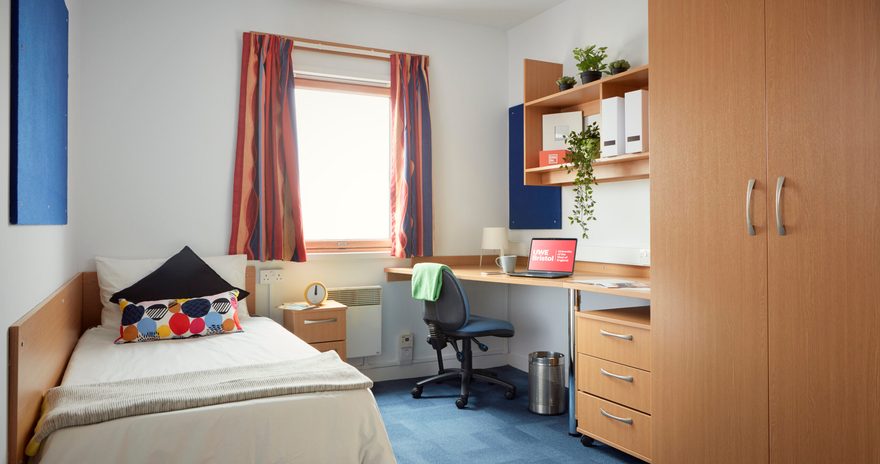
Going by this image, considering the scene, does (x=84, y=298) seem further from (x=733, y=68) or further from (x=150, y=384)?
(x=733, y=68)

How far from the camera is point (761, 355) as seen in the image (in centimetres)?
209

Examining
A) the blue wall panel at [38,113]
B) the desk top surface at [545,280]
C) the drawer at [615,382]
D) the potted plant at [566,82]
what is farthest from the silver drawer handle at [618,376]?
the blue wall panel at [38,113]

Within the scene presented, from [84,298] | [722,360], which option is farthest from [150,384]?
[722,360]

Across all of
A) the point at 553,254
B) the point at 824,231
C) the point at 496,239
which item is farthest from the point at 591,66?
the point at 824,231

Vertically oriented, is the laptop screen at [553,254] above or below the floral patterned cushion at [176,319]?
above

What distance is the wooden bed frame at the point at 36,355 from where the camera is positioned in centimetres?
164

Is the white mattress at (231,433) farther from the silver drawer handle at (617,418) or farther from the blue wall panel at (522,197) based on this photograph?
the blue wall panel at (522,197)

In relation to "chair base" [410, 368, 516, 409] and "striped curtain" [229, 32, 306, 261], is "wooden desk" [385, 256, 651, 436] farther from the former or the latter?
"striped curtain" [229, 32, 306, 261]

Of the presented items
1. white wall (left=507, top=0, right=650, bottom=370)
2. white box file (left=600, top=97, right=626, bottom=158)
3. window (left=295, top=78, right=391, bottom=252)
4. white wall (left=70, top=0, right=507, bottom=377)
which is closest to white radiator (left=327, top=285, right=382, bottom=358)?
white wall (left=70, top=0, right=507, bottom=377)

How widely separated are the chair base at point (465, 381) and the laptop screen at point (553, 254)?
76cm

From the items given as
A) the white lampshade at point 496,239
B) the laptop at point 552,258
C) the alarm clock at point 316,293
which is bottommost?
the alarm clock at point 316,293

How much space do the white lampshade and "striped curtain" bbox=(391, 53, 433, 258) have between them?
414 millimetres

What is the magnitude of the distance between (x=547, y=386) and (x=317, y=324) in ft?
4.76

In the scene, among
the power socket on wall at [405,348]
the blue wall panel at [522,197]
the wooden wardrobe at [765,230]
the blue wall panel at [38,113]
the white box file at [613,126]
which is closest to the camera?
the blue wall panel at [38,113]
